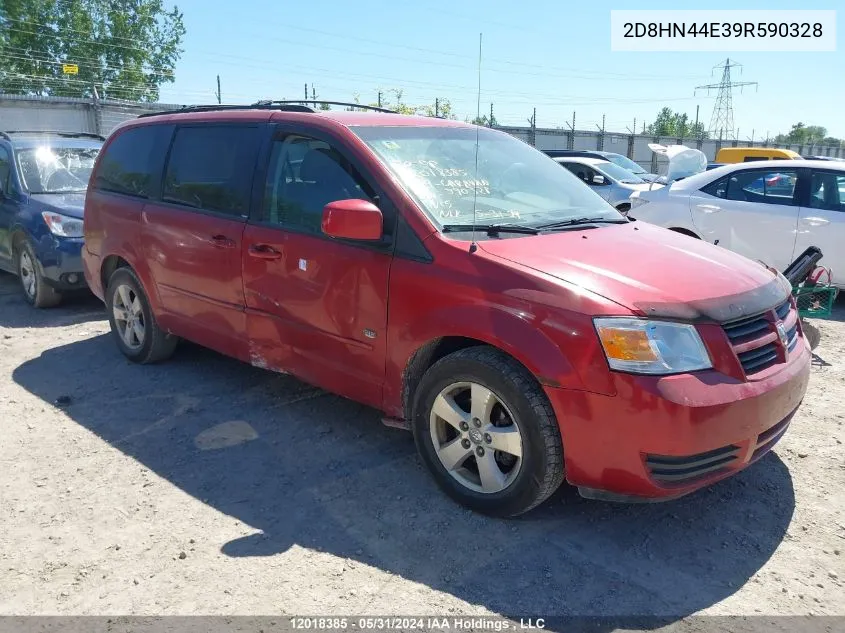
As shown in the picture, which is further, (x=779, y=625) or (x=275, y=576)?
(x=275, y=576)

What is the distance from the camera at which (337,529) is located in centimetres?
316

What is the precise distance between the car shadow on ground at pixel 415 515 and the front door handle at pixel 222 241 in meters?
1.06

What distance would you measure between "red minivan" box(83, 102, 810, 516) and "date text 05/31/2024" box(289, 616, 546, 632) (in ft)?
2.02

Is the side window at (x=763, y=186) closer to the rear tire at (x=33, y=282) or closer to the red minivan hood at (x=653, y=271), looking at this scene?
the red minivan hood at (x=653, y=271)

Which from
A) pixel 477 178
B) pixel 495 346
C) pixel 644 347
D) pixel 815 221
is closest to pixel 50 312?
pixel 477 178

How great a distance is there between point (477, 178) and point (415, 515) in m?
1.82

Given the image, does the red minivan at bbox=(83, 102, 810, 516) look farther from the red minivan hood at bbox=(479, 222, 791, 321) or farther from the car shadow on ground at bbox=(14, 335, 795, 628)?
the car shadow on ground at bbox=(14, 335, 795, 628)

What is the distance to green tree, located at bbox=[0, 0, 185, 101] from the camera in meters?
36.6

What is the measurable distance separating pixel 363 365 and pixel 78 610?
166 cm

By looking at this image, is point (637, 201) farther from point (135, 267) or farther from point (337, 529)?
point (337, 529)

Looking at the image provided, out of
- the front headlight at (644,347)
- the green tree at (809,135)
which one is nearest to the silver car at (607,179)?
the front headlight at (644,347)

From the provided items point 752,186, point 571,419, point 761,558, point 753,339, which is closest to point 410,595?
point 571,419

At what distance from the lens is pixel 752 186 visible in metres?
7.50

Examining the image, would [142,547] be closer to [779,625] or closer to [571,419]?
[571,419]
